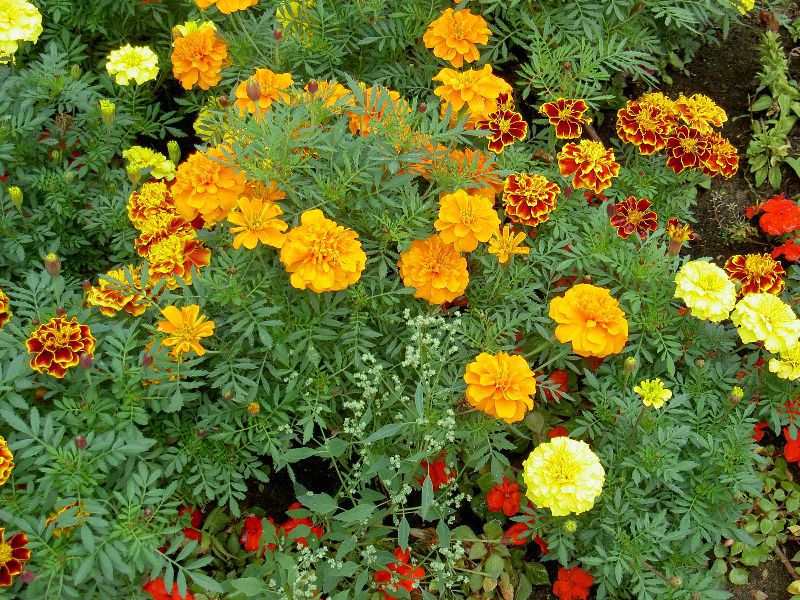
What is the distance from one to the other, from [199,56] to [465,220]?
1230 millimetres

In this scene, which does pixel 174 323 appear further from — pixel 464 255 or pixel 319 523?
pixel 464 255

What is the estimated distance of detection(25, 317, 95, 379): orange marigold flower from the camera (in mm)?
2053

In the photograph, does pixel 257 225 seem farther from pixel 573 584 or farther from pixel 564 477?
pixel 573 584

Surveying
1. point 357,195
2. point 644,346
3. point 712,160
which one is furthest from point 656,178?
point 357,195

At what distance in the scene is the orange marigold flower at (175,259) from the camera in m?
2.38

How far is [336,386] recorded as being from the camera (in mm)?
2330

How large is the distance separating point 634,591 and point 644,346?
776mm

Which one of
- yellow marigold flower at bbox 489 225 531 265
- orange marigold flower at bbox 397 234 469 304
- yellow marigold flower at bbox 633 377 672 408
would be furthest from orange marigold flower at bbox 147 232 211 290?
yellow marigold flower at bbox 633 377 672 408

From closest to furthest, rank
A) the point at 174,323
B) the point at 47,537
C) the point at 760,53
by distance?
the point at 47,537 → the point at 174,323 → the point at 760,53

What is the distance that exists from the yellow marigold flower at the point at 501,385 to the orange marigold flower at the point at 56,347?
1.04 meters

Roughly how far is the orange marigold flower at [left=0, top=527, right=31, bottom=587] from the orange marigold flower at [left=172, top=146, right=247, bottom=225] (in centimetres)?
96

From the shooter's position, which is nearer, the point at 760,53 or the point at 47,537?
the point at 47,537

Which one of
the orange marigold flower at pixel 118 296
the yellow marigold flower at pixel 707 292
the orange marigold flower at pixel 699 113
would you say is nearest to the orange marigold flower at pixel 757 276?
the yellow marigold flower at pixel 707 292

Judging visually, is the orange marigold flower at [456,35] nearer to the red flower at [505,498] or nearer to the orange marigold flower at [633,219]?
the orange marigold flower at [633,219]
